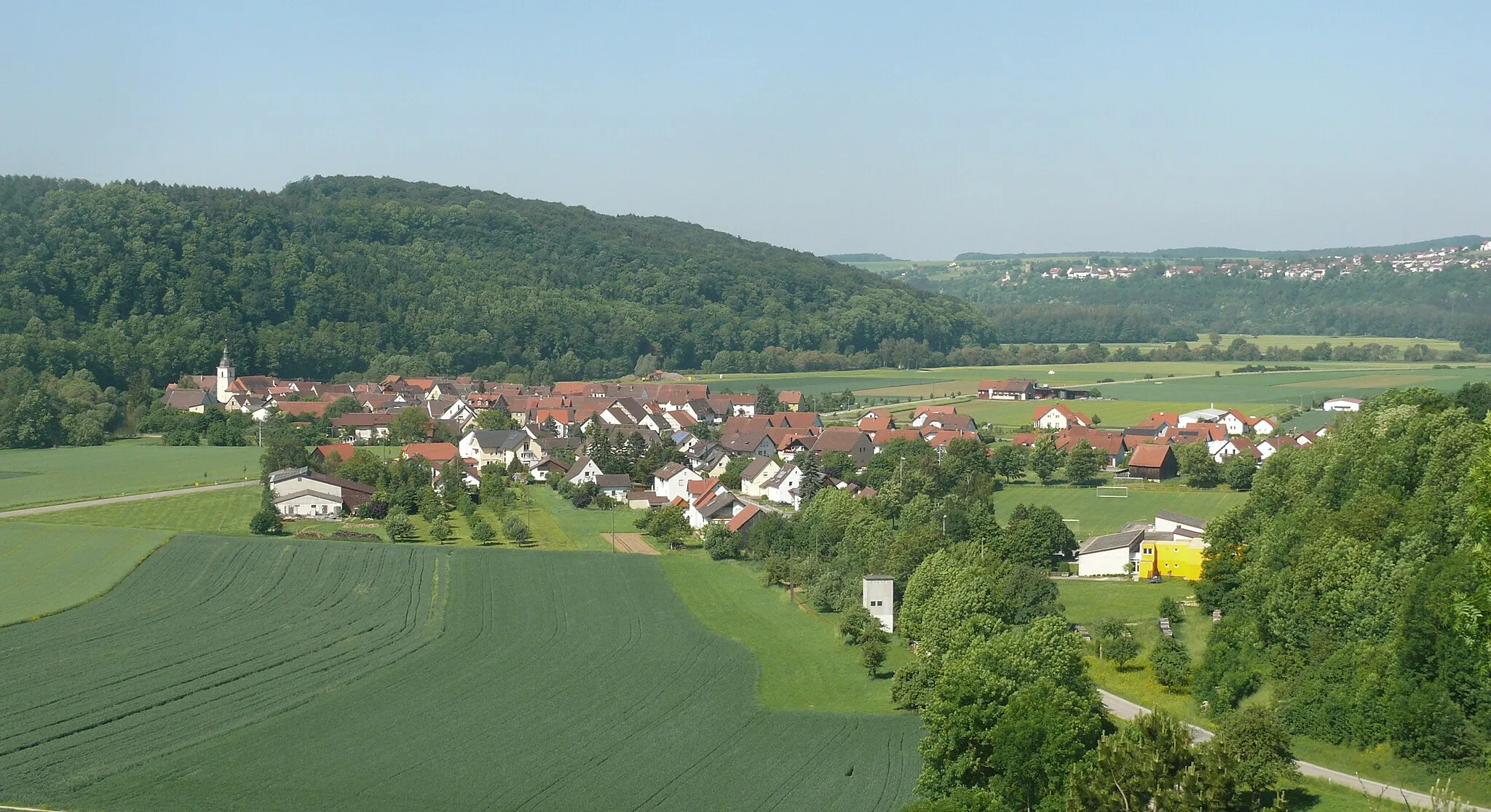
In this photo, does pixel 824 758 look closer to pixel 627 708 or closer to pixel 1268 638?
pixel 627 708

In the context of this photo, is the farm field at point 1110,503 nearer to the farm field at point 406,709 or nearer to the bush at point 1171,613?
the bush at point 1171,613

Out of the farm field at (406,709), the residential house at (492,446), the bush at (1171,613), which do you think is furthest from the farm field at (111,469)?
the bush at (1171,613)

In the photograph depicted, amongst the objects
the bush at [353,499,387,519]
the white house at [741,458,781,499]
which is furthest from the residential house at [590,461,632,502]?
the bush at [353,499,387,519]

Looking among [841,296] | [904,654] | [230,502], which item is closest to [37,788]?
[904,654]

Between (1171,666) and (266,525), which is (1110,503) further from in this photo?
(266,525)

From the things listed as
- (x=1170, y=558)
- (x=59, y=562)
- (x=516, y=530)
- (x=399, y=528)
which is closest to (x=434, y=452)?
(x=399, y=528)

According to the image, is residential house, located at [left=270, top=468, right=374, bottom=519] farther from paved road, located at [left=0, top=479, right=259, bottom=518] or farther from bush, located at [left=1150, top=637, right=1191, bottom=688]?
bush, located at [left=1150, top=637, right=1191, bottom=688]
